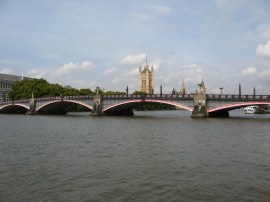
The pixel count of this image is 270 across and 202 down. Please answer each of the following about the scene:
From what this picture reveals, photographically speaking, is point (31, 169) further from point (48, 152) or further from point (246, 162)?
point (246, 162)

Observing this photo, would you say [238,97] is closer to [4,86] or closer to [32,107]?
[32,107]

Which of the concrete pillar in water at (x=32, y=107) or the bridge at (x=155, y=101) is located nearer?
the bridge at (x=155, y=101)

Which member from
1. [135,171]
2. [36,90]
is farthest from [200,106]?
[36,90]

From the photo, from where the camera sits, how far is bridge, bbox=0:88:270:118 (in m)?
59.2

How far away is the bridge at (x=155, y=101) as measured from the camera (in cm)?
5922

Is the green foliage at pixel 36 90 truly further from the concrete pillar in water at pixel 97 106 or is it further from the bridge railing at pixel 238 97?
the bridge railing at pixel 238 97

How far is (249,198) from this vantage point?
41.7 ft

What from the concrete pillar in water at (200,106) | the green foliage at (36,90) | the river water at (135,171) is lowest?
the river water at (135,171)

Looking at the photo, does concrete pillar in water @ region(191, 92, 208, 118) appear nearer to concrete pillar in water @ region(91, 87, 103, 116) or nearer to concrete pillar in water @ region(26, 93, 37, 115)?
concrete pillar in water @ region(91, 87, 103, 116)

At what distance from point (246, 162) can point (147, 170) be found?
579 cm

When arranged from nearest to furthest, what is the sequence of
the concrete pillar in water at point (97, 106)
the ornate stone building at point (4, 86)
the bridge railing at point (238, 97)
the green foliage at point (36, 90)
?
the bridge railing at point (238, 97), the concrete pillar in water at point (97, 106), the green foliage at point (36, 90), the ornate stone building at point (4, 86)

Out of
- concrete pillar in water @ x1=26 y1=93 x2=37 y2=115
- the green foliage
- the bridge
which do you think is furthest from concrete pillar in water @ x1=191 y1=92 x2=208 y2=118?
the green foliage

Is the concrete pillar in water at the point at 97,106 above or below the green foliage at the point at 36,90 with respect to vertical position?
below

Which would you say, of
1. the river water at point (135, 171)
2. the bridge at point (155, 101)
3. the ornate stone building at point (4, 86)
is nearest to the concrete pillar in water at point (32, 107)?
the bridge at point (155, 101)
